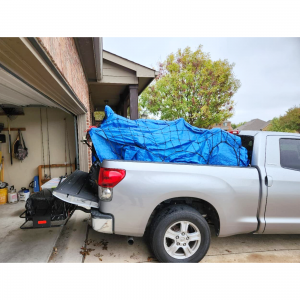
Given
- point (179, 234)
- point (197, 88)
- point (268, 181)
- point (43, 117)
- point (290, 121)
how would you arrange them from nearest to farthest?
point (179, 234) < point (268, 181) < point (43, 117) < point (197, 88) < point (290, 121)

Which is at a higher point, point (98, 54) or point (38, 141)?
point (98, 54)

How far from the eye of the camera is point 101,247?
2994 mm

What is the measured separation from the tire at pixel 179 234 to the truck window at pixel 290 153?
54.9 inches

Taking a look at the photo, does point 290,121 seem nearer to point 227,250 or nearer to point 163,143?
point 227,250

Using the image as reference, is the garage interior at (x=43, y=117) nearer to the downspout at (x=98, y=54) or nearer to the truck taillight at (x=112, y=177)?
the downspout at (x=98, y=54)

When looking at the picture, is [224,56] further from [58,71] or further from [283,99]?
[283,99]

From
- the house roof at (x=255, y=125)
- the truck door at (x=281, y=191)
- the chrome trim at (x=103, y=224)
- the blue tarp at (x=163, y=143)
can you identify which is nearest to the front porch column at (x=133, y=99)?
the blue tarp at (x=163, y=143)

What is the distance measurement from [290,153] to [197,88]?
12.3 meters

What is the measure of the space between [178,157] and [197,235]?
39.6 inches

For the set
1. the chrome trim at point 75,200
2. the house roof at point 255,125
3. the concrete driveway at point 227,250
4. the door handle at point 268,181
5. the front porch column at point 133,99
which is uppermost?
the house roof at point 255,125

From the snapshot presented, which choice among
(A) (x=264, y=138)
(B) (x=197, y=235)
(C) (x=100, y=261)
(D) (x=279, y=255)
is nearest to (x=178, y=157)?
(B) (x=197, y=235)

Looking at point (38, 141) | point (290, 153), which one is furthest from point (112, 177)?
point (38, 141)

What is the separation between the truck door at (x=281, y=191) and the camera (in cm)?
265

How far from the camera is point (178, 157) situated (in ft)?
9.23
